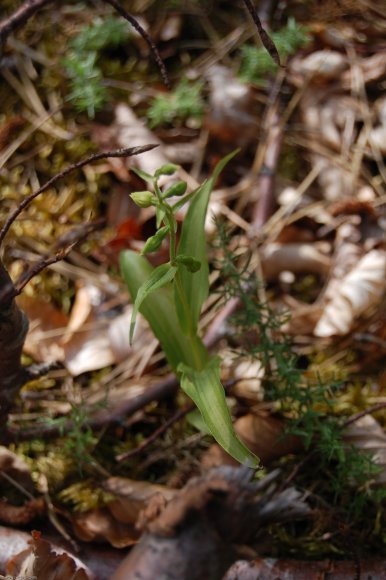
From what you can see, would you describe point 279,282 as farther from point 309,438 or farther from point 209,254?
point 309,438

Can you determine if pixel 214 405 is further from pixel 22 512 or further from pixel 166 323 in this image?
pixel 22 512

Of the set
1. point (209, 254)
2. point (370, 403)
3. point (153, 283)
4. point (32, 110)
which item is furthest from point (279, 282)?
point (32, 110)

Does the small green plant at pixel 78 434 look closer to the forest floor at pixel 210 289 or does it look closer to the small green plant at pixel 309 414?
the forest floor at pixel 210 289

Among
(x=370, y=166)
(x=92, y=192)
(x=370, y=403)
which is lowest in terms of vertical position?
(x=370, y=403)

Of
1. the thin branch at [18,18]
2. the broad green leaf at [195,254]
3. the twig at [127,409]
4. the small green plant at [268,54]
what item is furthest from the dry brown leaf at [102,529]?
the small green plant at [268,54]

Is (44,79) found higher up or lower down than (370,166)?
higher up

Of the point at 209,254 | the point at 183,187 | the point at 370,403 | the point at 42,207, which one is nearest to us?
the point at 183,187

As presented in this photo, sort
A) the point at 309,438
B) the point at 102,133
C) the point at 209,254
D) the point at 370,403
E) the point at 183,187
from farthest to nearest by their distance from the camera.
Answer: the point at 102,133, the point at 209,254, the point at 370,403, the point at 309,438, the point at 183,187

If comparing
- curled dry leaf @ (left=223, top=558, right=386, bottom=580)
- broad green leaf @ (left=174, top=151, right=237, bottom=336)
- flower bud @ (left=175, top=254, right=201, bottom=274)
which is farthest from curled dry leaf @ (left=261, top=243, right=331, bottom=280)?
curled dry leaf @ (left=223, top=558, right=386, bottom=580)
